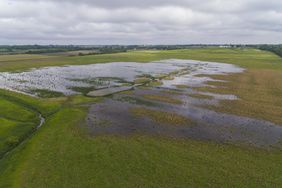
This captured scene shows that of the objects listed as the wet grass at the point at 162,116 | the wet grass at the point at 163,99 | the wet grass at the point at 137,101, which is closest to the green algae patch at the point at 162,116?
the wet grass at the point at 162,116

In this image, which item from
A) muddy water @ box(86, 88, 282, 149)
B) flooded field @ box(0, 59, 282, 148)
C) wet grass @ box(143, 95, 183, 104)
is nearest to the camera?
muddy water @ box(86, 88, 282, 149)

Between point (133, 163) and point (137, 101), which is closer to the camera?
point (133, 163)

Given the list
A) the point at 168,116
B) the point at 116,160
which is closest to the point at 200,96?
the point at 168,116

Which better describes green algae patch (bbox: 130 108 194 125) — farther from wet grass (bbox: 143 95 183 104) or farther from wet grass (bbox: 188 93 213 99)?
wet grass (bbox: 188 93 213 99)

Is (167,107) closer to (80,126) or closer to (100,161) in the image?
(80,126)

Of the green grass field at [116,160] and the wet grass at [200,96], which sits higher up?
the wet grass at [200,96]

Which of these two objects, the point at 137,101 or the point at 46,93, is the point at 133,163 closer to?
the point at 137,101

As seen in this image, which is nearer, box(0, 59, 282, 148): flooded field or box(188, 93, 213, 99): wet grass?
box(0, 59, 282, 148): flooded field

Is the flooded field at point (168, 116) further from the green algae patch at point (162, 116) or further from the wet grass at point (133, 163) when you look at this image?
the wet grass at point (133, 163)

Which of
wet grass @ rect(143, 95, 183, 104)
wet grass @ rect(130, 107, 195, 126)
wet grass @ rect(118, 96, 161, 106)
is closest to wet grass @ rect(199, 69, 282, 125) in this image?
wet grass @ rect(143, 95, 183, 104)
